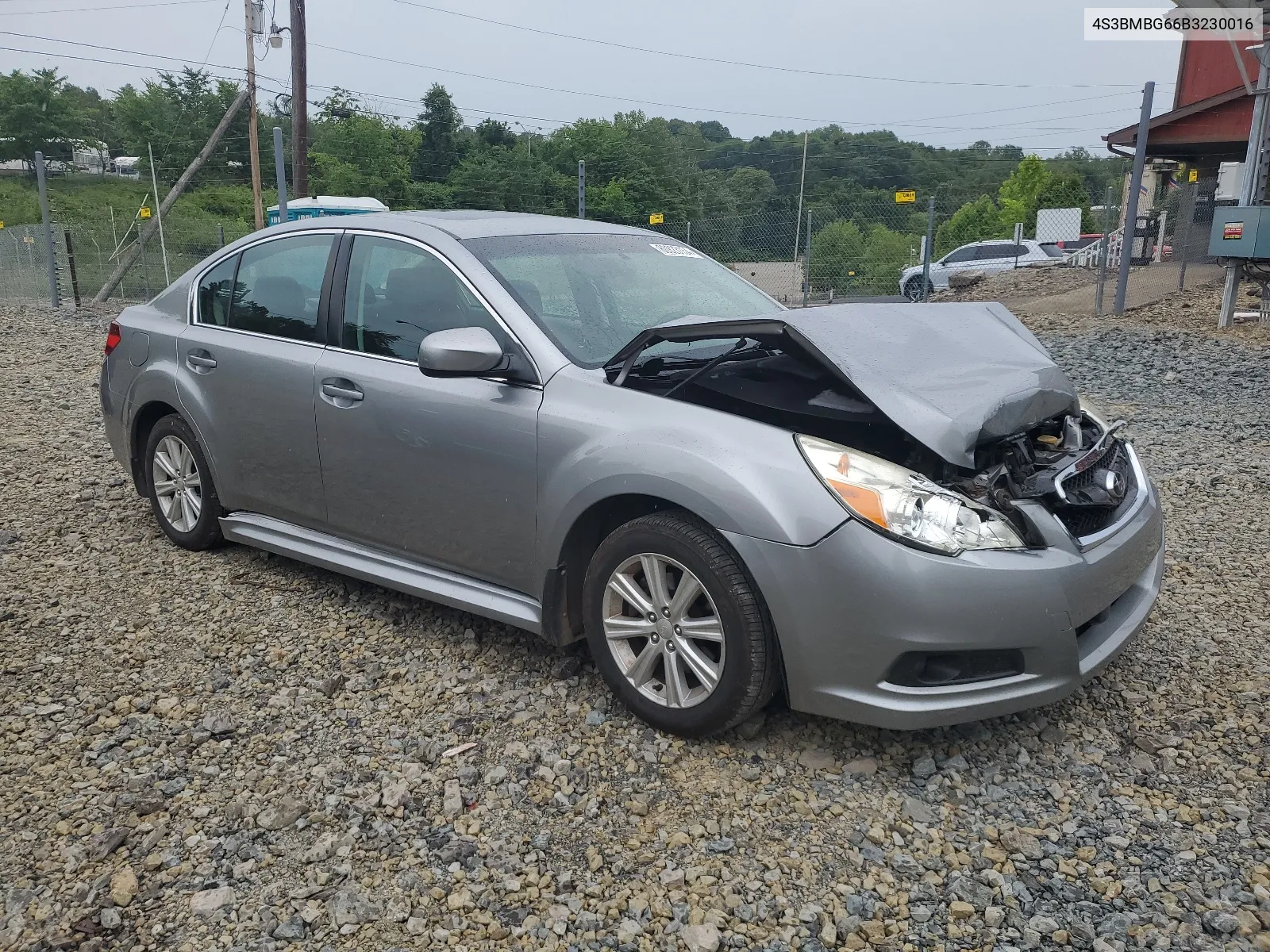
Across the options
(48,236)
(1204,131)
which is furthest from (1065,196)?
(48,236)

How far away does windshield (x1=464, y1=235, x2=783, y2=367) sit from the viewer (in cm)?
362

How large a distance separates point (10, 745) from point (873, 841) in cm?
271

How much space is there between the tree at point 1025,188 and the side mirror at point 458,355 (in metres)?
55.9

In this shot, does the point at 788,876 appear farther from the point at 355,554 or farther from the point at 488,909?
the point at 355,554

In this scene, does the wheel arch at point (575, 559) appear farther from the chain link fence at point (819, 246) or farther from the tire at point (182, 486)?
the chain link fence at point (819, 246)

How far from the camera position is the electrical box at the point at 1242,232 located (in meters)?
11.4

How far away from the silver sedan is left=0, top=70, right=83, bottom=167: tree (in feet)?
259

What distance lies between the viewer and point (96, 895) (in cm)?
251

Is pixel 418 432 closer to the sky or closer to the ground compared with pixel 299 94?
closer to the ground

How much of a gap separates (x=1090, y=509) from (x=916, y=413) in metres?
0.69

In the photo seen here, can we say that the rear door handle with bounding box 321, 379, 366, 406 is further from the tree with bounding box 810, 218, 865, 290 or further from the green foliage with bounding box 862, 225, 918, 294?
the green foliage with bounding box 862, 225, 918, 294

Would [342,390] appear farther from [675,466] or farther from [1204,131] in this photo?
[1204,131]

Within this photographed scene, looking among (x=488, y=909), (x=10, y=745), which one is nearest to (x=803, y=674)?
(x=488, y=909)

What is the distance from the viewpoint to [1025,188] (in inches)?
2244
